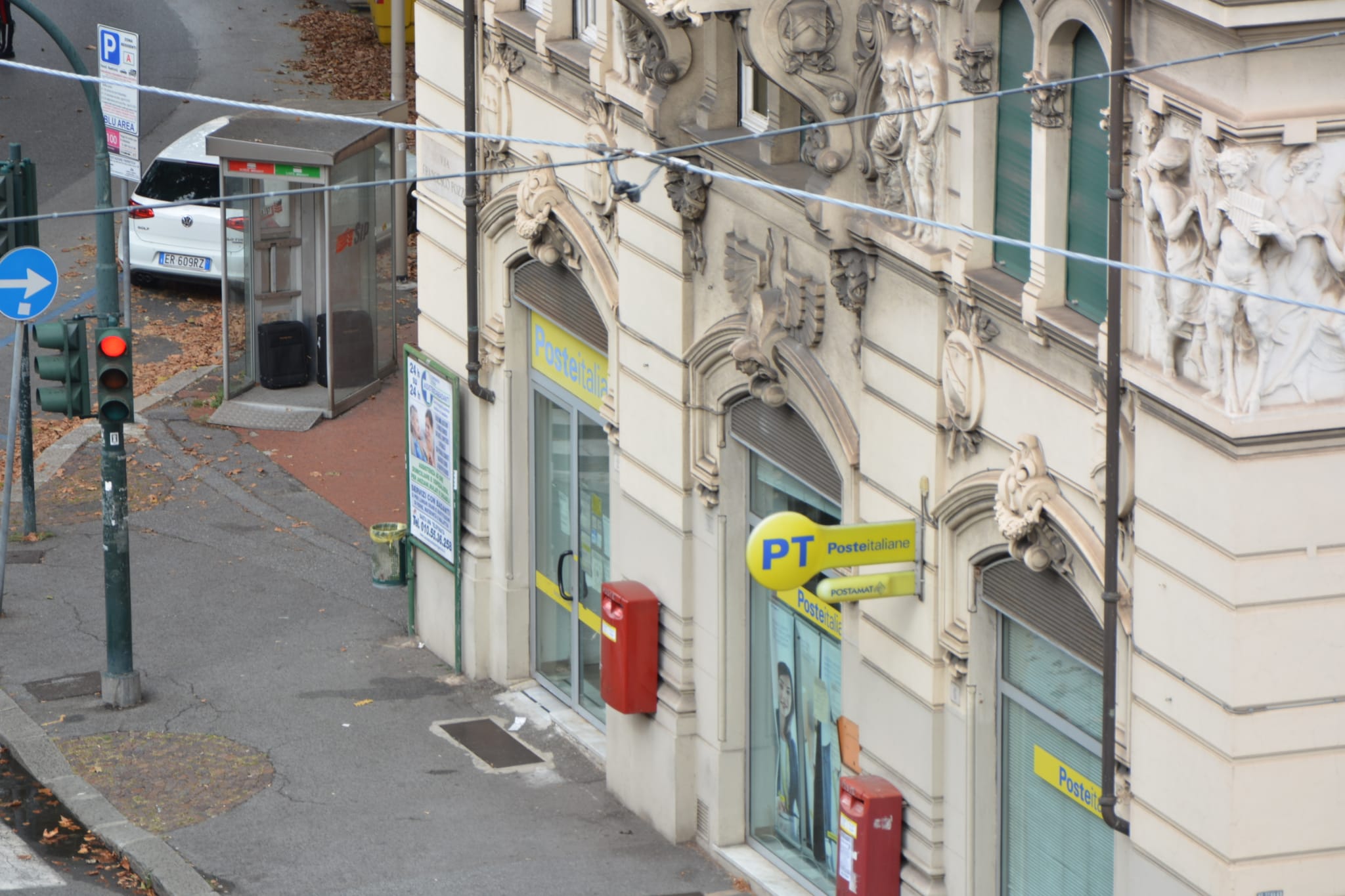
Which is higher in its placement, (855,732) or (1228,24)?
(1228,24)

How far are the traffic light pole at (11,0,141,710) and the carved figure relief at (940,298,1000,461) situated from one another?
262 inches

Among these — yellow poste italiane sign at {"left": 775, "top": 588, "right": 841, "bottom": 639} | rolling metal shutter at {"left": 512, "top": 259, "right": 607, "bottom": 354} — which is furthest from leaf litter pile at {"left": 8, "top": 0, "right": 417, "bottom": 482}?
yellow poste italiane sign at {"left": 775, "top": 588, "right": 841, "bottom": 639}

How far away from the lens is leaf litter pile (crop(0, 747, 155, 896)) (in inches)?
514

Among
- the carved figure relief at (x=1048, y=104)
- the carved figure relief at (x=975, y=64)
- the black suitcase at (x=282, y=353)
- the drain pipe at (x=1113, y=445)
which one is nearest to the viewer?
the drain pipe at (x=1113, y=445)

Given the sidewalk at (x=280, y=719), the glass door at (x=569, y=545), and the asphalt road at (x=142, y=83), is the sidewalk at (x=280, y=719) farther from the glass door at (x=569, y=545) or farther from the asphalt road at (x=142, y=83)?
the asphalt road at (x=142, y=83)

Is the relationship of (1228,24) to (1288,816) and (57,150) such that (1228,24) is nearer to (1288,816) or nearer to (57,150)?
(1288,816)

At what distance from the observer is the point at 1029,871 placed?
1041 cm

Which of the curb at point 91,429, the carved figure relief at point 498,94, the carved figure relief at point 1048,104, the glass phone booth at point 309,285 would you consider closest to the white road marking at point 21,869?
the carved figure relief at point 498,94

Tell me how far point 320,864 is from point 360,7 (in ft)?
90.9

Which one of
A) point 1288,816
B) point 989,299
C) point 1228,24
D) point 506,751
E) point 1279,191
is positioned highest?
point 1228,24

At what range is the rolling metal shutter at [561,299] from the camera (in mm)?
14297

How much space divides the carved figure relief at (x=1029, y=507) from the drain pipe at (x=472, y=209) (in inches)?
239

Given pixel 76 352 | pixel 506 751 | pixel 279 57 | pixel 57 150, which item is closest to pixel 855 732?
pixel 506 751

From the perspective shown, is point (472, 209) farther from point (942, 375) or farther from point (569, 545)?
point (942, 375)
